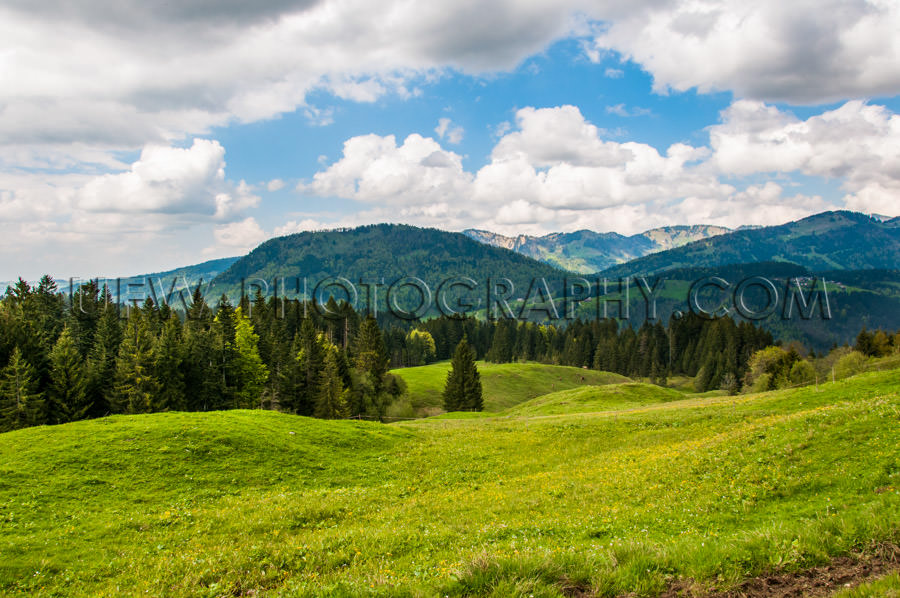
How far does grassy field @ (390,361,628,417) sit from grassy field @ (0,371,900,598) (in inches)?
2006

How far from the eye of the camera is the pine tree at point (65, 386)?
49.0m

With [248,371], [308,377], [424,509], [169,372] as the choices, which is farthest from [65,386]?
[424,509]

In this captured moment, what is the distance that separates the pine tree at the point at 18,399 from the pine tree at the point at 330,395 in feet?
99.9

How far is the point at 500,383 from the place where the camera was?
382 feet

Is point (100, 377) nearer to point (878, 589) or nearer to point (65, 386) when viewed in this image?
point (65, 386)

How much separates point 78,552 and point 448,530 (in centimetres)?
1210

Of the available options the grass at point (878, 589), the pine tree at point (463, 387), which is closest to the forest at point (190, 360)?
the pine tree at point (463, 387)

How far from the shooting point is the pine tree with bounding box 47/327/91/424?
A: 49000 millimetres

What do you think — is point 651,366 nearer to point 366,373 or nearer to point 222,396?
point 366,373

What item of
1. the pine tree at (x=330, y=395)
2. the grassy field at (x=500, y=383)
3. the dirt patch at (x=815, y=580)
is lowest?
the grassy field at (x=500, y=383)

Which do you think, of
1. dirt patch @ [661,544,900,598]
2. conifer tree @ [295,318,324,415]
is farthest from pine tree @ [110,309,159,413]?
dirt patch @ [661,544,900,598]

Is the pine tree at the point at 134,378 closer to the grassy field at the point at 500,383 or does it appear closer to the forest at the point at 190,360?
the forest at the point at 190,360

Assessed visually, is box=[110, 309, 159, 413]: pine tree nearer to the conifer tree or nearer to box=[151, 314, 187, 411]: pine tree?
box=[151, 314, 187, 411]: pine tree

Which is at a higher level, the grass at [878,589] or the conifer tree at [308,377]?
the grass at [878,589]
